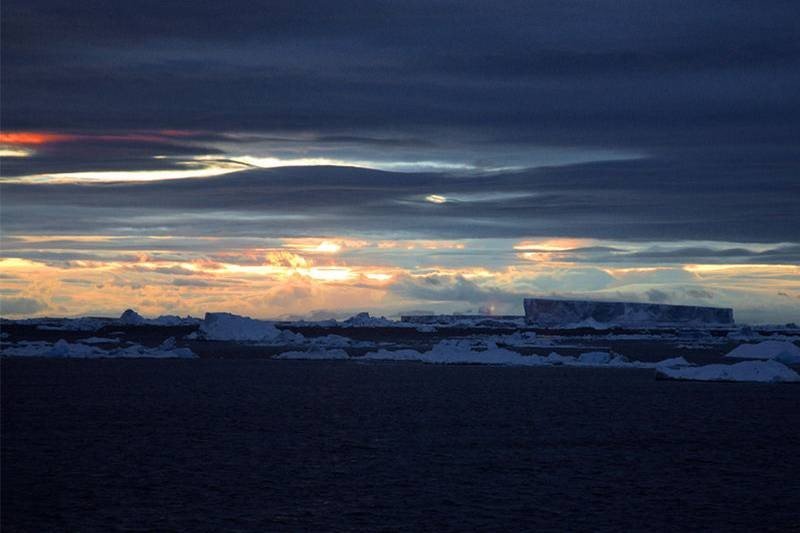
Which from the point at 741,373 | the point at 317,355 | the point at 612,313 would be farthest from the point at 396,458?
the point at 612,313

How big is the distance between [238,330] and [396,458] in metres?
73.9

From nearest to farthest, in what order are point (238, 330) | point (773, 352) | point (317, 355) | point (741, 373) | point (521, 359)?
point (741, 373) < point (773, 352) < point (521, 359) < point (317, 355) < point (238, 330)

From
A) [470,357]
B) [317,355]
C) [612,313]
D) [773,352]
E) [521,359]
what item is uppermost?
[612,313]

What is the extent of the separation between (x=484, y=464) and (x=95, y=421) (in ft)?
43.6

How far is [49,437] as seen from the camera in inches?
1126

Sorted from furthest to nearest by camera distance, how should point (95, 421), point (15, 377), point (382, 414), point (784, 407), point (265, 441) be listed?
point (15, 377) < point (784, 407) < point (382, 414) < point (95, 421) < point (265, 441)

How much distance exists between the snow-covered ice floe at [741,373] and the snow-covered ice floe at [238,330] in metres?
49.9

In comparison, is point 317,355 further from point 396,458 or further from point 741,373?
point 396,458

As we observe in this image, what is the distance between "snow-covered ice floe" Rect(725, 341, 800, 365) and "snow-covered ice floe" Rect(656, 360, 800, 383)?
655 centimetres

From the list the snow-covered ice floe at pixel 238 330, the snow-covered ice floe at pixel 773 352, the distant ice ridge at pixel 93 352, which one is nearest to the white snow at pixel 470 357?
the snow-covered ice floe at pixel 773 352

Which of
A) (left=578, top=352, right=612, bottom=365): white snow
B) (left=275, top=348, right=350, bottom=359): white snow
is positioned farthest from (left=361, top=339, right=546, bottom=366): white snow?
(left=275, top=348, right=350, bottom=359): white snow

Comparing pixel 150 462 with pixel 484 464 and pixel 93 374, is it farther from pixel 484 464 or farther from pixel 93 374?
pixel 93 374

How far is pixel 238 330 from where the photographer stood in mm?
98062

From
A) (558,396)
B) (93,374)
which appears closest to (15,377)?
(93,374)
